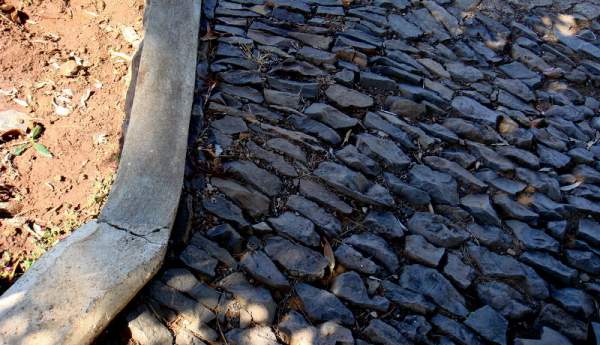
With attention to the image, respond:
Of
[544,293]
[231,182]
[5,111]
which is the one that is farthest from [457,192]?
[5,111]

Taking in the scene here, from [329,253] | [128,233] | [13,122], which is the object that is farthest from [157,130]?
[329,253]

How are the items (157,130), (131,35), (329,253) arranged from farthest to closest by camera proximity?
1. (131,35)
2. (157,130)
3. (329,253)

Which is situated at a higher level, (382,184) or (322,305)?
(382,184)

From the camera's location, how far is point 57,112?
3.14 meters

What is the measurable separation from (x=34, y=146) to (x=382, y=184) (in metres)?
1.78

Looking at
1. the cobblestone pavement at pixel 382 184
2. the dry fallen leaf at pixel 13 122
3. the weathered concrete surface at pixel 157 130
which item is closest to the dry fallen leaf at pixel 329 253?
the cobblestone pavement at pixel 382 184

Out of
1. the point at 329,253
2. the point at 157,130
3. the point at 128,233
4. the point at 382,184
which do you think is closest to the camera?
the point at 128,233

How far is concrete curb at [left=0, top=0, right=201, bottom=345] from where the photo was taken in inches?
82.7

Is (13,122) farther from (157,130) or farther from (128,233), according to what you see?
(128,233)

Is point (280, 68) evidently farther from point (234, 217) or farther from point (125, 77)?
point (234, 217)

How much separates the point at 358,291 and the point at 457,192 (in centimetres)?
90

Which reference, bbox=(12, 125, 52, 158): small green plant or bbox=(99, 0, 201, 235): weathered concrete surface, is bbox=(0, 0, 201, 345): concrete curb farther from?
bbox=(12, 125, 52, 158): small green plant

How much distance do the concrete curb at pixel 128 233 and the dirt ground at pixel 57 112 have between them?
0.22 meters

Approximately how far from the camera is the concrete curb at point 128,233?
6.89 ft
